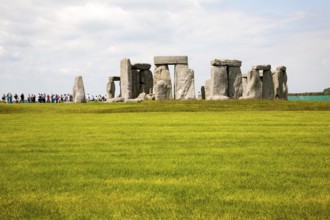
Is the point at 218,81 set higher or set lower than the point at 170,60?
lower

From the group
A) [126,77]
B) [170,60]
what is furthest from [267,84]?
[126,77]

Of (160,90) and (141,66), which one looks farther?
(141,66)

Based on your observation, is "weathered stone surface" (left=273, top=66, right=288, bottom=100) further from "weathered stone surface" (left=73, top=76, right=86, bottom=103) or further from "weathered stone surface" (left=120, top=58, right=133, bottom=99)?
"weathered stone surface" (left=73, top=76, right=86, bottom=103)

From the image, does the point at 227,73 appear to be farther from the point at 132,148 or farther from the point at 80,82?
the point at 132,148

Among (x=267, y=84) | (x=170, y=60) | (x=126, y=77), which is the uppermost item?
(x=170, y=60)

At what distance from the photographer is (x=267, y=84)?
36719 millimetres

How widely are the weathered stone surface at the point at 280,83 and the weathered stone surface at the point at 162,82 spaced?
10569mm

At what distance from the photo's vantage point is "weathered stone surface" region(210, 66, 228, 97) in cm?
3231

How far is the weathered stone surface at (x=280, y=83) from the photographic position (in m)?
38.8

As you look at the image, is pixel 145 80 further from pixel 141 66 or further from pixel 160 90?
pixel 160 90

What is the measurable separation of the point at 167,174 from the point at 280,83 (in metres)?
33.8

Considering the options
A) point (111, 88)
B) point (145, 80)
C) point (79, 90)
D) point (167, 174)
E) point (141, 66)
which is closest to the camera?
point (167, 174)

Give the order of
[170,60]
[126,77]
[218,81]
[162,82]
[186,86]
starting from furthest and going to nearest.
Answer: [126,77]
[170,60]
[162,82]
[186,86]
[218,81]

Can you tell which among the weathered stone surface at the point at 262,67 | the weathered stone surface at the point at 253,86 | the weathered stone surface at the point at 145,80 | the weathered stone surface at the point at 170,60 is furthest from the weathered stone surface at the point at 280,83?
the weathered stone surface at the point at 145,80
